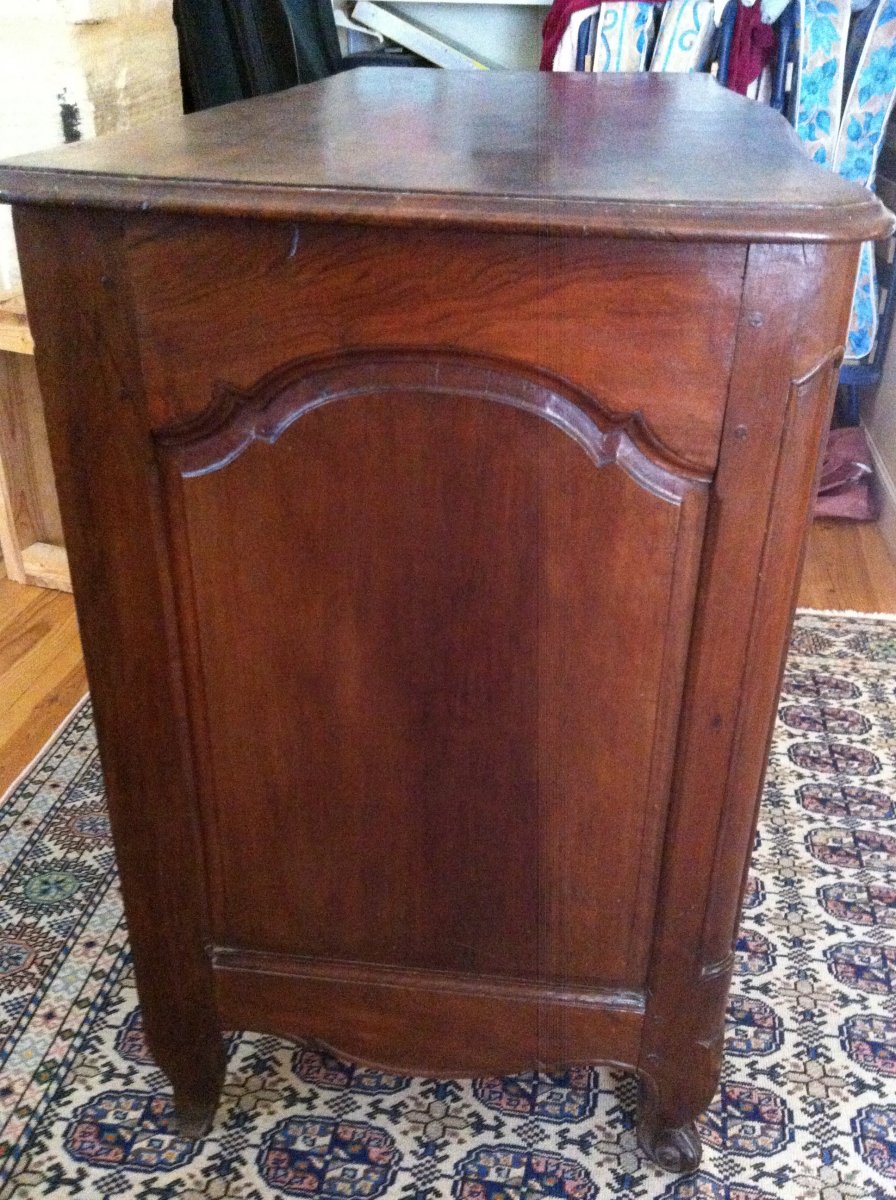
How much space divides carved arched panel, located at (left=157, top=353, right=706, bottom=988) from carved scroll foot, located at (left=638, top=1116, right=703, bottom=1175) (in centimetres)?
22

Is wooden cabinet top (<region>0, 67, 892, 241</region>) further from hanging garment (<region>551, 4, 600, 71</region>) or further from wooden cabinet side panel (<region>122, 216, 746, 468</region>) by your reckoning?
hanging garment (<region>551, 4, 600, 71</region>)

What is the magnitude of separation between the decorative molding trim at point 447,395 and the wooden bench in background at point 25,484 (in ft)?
4.67

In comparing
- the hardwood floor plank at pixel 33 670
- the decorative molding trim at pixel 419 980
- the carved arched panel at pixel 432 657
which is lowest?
the hardwood floor plank at pixel 33 670

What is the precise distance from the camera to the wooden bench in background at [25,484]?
208cm

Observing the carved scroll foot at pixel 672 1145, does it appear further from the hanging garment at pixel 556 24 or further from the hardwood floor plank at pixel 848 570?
the hanging garment at pixel 556 24

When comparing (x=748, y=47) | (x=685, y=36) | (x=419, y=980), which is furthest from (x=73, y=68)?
(x=419, y=980)

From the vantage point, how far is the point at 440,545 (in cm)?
80

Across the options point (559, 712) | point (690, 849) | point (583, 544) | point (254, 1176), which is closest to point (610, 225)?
point (583, 544)

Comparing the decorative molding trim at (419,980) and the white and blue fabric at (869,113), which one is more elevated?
the white and blue fabric at (869,113)

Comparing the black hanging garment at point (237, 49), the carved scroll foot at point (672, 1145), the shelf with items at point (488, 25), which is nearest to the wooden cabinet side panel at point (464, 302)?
the carved scroll foot at point (672, 1145)

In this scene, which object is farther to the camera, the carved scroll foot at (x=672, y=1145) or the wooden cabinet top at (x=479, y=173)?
the carved scroll foot at (x=672, y=1145)

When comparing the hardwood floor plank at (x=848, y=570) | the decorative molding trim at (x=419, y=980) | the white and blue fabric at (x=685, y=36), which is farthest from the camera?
the white and blue fabric at (x=685, y=36)

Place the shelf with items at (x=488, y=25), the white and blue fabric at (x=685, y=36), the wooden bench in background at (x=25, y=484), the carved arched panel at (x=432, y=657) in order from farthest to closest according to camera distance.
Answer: the shelf with items at (x=488, y=25), the white and blue fabric at (x=685, y=36), the wooden bench in background at (x=25, y=484), the carved arched panel at (x=432, y=657)

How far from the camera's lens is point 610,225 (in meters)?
0.64
